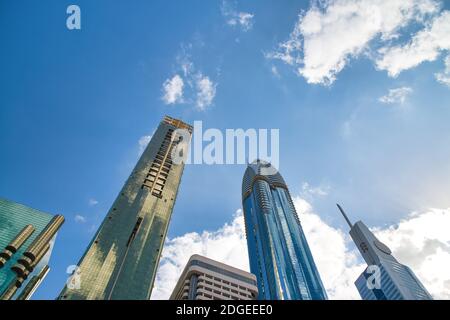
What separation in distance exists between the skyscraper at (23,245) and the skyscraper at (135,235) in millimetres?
36853

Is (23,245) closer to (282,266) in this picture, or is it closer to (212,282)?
(212,282)

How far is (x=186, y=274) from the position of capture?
114m

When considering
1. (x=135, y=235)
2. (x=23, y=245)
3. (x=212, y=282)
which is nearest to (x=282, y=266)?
(x=212, y=282)

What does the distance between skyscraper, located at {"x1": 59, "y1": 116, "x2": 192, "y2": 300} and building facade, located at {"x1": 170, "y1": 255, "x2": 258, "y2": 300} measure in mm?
22546

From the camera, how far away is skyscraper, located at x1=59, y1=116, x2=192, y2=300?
261 ft

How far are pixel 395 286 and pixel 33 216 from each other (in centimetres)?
20205

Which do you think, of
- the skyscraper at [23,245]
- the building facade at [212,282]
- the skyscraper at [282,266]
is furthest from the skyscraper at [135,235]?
the skyscraper at [282,266]

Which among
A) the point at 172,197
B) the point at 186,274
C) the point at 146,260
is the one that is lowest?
the point at 146,260

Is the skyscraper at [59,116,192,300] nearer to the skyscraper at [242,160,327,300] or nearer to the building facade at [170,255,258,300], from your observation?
the building facade at [170,255,258,300]

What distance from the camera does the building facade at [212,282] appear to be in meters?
105

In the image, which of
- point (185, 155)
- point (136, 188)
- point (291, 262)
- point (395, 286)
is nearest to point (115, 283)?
point (136, 188)
